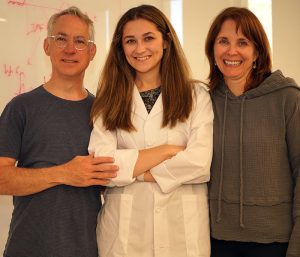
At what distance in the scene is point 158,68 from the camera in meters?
1.75

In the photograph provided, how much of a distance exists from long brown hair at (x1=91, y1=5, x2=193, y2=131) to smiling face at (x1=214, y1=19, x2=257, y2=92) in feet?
0.58

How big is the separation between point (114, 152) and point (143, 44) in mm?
473

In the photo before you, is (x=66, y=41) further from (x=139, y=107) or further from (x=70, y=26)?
(x=139, y=107)

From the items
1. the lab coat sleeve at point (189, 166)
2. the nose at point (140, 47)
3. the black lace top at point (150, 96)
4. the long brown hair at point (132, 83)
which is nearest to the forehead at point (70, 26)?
the long brown hair at point (132, 83)

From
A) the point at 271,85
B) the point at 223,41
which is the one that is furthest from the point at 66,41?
the point at 271,85

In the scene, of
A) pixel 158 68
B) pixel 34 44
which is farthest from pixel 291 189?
pixel 34 44

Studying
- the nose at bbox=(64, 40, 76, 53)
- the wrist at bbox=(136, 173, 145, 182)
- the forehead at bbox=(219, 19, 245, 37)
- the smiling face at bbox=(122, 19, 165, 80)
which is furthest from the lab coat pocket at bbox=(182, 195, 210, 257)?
the nose at bbox=(64, 40, 76, 53)

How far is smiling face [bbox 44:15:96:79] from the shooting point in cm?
176

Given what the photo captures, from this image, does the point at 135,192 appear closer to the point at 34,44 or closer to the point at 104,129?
the point at 104,129

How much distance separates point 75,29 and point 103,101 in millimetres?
368

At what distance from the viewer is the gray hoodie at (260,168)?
1.49 meters

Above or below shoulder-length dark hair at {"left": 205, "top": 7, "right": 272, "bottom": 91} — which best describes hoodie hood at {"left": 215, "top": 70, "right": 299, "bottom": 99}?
below

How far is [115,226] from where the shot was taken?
1579mm

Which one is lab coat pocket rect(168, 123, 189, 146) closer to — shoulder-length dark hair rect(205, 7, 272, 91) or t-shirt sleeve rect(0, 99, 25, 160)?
shoulder-length dark hair rect(205, 7, 272, 91)
